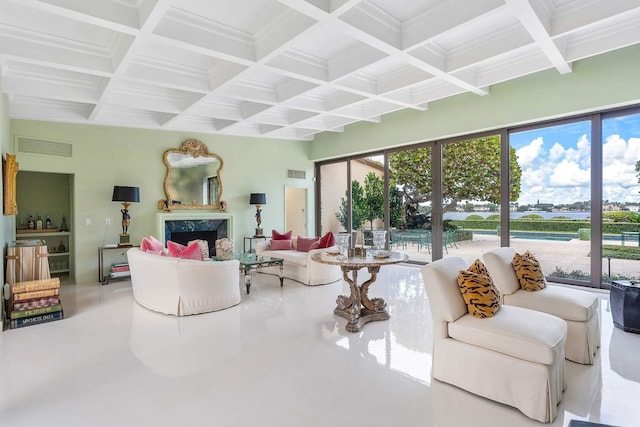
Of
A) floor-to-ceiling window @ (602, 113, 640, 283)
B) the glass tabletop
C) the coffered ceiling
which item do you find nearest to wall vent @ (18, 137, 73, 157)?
the coffered ceiling

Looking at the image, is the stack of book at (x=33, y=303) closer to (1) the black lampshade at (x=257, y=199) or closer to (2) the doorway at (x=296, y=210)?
(1) the black lampshade at (x=257, y=199)

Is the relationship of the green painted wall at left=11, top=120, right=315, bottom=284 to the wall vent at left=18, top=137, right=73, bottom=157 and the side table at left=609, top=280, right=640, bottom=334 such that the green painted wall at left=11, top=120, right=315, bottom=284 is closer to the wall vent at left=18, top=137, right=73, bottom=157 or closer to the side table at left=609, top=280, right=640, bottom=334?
the wall vent at left=18, top=137, right=73, bottom=157

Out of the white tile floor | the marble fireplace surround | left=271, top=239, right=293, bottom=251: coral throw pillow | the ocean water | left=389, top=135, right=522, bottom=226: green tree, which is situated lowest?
the white tile floor

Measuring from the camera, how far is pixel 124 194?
609 centimetres

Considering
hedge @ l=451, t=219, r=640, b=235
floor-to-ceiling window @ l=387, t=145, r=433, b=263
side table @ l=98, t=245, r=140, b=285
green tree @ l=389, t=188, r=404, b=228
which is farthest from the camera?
green tree @ l=389, t=188, r=404, b=228

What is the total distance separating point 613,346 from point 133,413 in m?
4.03

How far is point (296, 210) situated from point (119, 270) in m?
4.43

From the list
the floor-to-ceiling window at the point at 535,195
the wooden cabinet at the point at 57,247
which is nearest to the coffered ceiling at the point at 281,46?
the floor-to-ceiling window at the point at 535,195

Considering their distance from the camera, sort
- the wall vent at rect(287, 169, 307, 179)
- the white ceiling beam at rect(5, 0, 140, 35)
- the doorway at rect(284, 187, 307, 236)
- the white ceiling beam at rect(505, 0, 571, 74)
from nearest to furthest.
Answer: the white ceiling beam at rect(5, 0, 140, 35) → the white ceiling beam at rect(505, 0, 571, 74) → the wall vent at rect(287, 169, 307, 179) → the doorway at rect(284, 187, 307, 236)

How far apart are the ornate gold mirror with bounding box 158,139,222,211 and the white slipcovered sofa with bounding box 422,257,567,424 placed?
19.4 ft

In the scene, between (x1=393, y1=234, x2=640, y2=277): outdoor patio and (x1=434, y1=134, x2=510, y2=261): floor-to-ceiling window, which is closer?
(x1=393, y1=234, x2=640, y2=277): outdoor patio

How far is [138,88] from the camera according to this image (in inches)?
207

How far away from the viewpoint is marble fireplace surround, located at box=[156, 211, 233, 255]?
6.86 m

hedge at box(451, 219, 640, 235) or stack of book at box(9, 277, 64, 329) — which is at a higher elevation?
hedge at box(451, 219, 640, 235)
